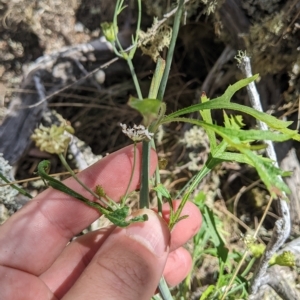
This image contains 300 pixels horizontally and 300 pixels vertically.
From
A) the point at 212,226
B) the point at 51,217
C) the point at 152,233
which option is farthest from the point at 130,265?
the point at 212,226

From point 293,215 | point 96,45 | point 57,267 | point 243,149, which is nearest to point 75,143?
point 96,45

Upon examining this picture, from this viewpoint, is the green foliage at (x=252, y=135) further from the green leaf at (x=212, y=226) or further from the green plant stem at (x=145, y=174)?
the green leaf at (x=212, y=226)

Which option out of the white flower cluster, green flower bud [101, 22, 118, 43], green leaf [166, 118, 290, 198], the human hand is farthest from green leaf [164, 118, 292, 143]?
green flower bud [101, 22, 118, 43]

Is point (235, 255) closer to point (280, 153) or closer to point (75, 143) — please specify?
point (280, 153)

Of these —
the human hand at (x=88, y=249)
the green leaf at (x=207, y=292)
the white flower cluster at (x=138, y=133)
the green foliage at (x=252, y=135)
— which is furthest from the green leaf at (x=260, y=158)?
the green leaf at (x=207, y=292)

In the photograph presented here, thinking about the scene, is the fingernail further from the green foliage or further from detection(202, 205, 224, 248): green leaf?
detection(202, 205, 224, 248): green leaf

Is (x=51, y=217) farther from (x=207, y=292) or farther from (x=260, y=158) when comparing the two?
(x=260, y=158)
